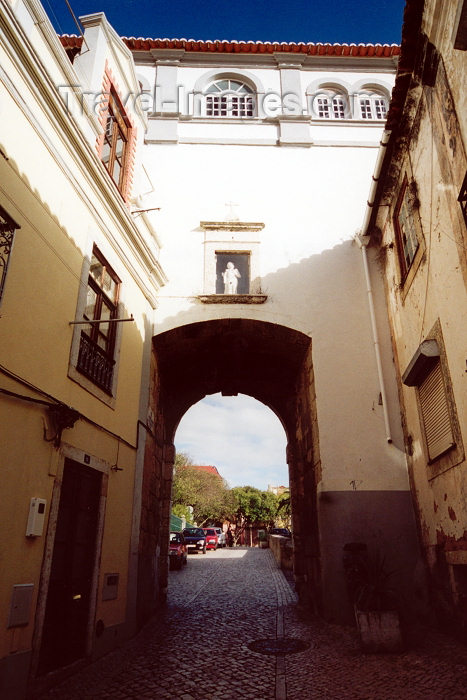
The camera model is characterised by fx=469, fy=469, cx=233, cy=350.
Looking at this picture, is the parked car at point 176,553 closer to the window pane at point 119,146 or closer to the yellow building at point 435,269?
the yellow building at point 435,269

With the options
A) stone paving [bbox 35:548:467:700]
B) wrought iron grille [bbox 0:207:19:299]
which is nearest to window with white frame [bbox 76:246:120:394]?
wrought iron grille [bbox 0:207:19:299]

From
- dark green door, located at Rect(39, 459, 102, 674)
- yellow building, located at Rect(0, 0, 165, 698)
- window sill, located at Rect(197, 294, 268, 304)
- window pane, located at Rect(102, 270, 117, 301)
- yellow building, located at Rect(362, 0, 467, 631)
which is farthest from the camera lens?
window sill, located at Rect(197, 294, 268, 304)

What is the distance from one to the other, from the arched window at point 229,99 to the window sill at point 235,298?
581cm

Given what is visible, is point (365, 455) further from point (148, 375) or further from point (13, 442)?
point (13, 442)

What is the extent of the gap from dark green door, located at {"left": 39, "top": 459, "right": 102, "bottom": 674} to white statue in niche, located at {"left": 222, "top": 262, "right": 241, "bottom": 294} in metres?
4.86

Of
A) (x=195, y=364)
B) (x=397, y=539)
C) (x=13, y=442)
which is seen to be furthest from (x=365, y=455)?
(x=13, y=442)

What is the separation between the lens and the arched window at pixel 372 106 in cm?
1266

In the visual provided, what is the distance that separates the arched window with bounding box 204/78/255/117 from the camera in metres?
12.5

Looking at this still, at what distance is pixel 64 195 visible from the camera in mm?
6094

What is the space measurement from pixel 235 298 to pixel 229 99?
654 centimetres

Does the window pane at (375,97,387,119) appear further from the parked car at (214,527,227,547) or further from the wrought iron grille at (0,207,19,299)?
the parked car at (214,527,227,547)

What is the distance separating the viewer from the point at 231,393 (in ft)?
42.0

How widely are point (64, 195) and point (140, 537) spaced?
541cm

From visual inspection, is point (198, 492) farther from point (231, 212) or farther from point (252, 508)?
point (231, 212)
